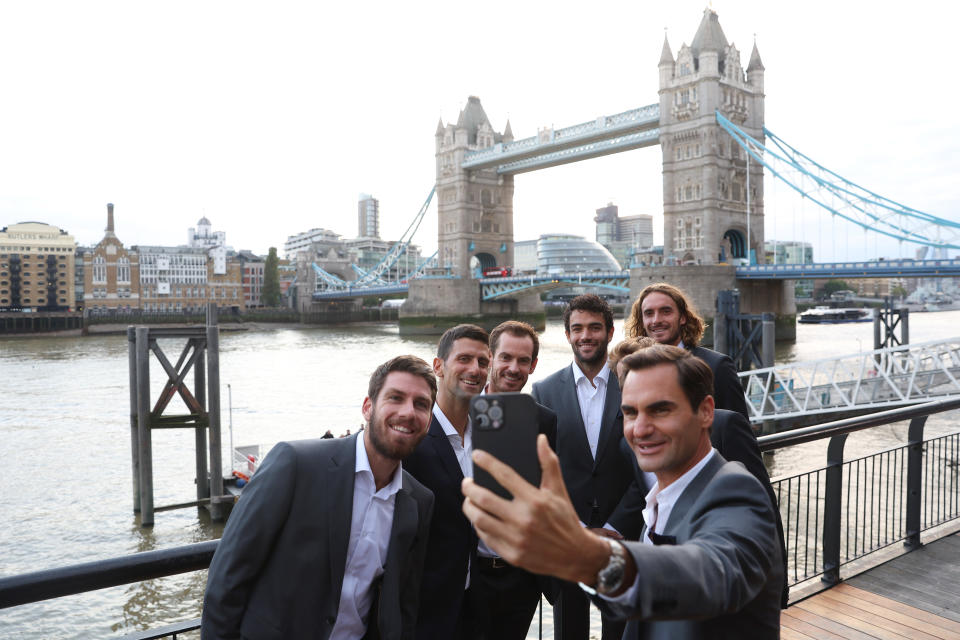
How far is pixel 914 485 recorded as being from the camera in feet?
12.3

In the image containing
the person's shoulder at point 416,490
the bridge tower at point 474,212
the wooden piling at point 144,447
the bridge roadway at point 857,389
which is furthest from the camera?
the bridge tower at point 474,212

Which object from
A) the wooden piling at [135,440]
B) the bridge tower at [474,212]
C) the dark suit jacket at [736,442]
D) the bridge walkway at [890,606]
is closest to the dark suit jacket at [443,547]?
the dark suit jacket at [736,442]


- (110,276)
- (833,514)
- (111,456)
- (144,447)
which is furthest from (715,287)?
(110,276)

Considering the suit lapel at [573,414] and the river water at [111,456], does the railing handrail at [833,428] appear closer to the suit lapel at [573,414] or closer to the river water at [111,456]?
the suit lapel at [573,414]

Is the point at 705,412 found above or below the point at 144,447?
above

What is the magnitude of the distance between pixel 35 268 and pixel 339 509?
2558 inches

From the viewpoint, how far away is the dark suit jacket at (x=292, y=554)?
163 centimetres

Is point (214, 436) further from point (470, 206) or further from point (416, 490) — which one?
point (470, 206)

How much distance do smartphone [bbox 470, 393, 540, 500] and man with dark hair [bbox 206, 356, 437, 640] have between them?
76 centimetres

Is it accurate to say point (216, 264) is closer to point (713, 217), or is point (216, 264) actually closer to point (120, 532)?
point (713, 217)

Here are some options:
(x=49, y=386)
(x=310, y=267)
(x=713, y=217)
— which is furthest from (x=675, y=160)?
(x=310, y=267)

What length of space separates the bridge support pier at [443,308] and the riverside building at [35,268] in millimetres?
31346

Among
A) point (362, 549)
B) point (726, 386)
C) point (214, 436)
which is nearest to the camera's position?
point (362, 549)

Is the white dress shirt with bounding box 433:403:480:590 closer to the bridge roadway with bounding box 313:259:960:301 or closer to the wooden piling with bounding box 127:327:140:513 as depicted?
the wooden piling with bounding box 127:327:140:513
